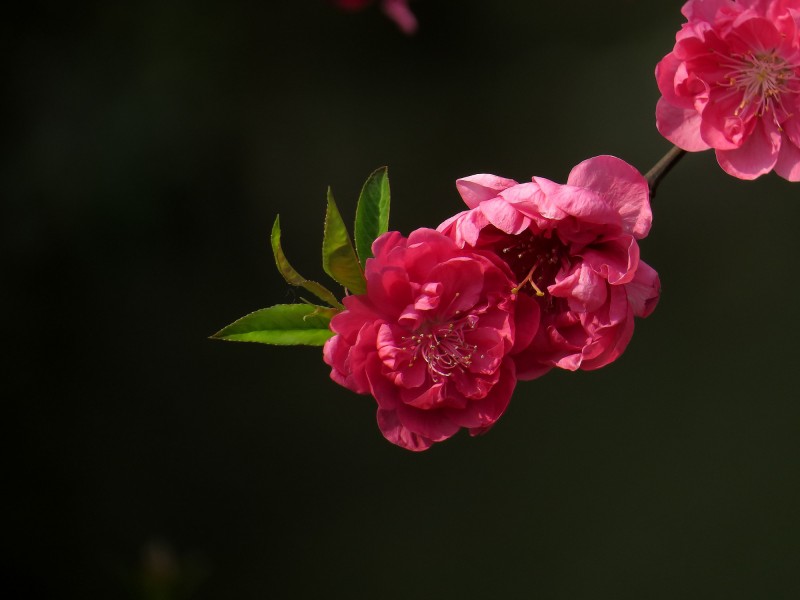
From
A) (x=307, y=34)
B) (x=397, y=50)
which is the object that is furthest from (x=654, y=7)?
(x=307, y=34)

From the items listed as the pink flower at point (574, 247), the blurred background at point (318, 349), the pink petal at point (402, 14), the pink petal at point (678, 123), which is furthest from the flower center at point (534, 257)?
the blurred background at point (318, 349)

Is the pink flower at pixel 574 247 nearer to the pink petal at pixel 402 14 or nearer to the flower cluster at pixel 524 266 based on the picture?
the flower cluster at pixel 524 266

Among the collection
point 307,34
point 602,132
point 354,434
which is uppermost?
point 307,34

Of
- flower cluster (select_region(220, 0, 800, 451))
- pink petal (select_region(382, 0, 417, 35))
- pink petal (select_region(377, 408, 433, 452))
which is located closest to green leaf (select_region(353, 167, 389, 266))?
flower cluster (select_region(220, 0, 800, 451))

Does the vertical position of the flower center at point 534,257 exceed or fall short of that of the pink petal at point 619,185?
it falls short

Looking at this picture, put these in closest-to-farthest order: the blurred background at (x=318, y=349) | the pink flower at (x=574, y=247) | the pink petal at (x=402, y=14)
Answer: the pink flower at (x=574, y=247), the pink petal at (x=402, y=14), the blurred background at (x=318, y=349)

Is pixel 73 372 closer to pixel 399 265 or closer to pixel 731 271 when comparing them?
pixel 731 271

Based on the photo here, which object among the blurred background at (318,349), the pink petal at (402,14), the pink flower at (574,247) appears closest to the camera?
the pink flower at (574,247)
